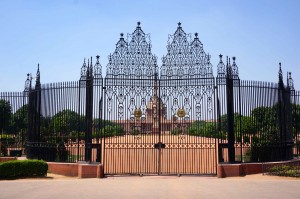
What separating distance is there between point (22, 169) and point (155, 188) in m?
5.61

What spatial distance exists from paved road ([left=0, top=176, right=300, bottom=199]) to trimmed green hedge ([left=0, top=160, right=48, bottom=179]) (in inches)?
26.9

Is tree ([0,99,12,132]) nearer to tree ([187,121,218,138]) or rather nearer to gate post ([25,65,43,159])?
gate post ([25,65,43,159])

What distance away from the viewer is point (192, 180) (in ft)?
39.4

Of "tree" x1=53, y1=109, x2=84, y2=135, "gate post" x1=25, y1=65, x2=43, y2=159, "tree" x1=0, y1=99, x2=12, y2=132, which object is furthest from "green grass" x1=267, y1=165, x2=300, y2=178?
"tree" x1=0, y1=99, x2=12, y2=132

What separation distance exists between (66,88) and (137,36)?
149 inches

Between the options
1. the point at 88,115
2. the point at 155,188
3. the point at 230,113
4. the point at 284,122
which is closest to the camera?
the point at 155,188

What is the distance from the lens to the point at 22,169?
500 inches

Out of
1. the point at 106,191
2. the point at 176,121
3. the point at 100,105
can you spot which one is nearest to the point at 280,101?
the point at 176,121

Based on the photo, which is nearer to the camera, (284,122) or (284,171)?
(284,171)

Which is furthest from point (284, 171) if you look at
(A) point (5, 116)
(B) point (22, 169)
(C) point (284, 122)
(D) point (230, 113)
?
(A) point (5, 116)

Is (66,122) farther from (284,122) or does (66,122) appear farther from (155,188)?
(284,122)

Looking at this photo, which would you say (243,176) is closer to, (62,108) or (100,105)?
(100,105)

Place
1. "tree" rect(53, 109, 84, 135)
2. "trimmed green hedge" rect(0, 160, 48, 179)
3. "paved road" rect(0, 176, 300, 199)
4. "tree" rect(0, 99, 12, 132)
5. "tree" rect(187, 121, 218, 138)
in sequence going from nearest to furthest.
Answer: "paved road" rect(0, 176, 300, 199)
"trimmed green hedge" rect(0, 160, 48, 179)
"tree" rect(187, 121, 218, 138)
"tree" rect(53, 109, 84, 135)
"tree" rect(0, 99, 12, 132)

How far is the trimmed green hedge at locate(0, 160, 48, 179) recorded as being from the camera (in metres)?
12.5
